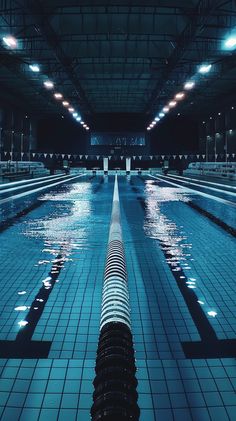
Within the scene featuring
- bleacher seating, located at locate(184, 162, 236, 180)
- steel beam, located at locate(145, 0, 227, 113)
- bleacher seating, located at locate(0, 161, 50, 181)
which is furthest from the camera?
bleacher seating, located at locate(184, 162, 236, 180)

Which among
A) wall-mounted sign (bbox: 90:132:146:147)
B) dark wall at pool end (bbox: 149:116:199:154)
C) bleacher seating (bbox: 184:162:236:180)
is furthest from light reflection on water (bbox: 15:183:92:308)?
A: dark wall at pool end (bbox: 149:116:199:154)

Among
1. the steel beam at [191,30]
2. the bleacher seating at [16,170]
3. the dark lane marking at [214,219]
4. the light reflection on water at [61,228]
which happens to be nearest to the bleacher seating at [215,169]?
the steel beam at [191,30]

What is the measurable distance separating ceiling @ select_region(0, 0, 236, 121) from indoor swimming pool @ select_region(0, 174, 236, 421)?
898 centimetres

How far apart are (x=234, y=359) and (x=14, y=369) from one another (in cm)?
134

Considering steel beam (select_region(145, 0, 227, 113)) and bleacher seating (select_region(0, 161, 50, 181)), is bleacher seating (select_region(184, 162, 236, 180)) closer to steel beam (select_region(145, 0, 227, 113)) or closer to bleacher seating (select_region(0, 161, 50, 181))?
steel beam (select_region(145, 0, 227, 113))

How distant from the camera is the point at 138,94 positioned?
3122cm

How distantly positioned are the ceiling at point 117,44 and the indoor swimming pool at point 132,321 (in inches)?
353

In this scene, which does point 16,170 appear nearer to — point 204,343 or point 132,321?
point 132,321

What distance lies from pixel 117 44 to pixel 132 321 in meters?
17.9

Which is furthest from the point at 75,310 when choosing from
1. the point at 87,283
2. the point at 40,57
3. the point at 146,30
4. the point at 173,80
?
the point at 173,80

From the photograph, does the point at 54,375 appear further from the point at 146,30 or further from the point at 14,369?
the point at 146,30

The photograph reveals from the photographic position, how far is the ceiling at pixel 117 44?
14258 mm

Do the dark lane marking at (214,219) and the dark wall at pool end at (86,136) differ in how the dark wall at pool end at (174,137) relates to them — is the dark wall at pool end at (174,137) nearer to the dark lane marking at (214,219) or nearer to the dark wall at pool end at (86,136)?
the dark wall at pool end at (86,136)

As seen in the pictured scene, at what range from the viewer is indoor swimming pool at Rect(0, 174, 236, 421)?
224 centimetres
